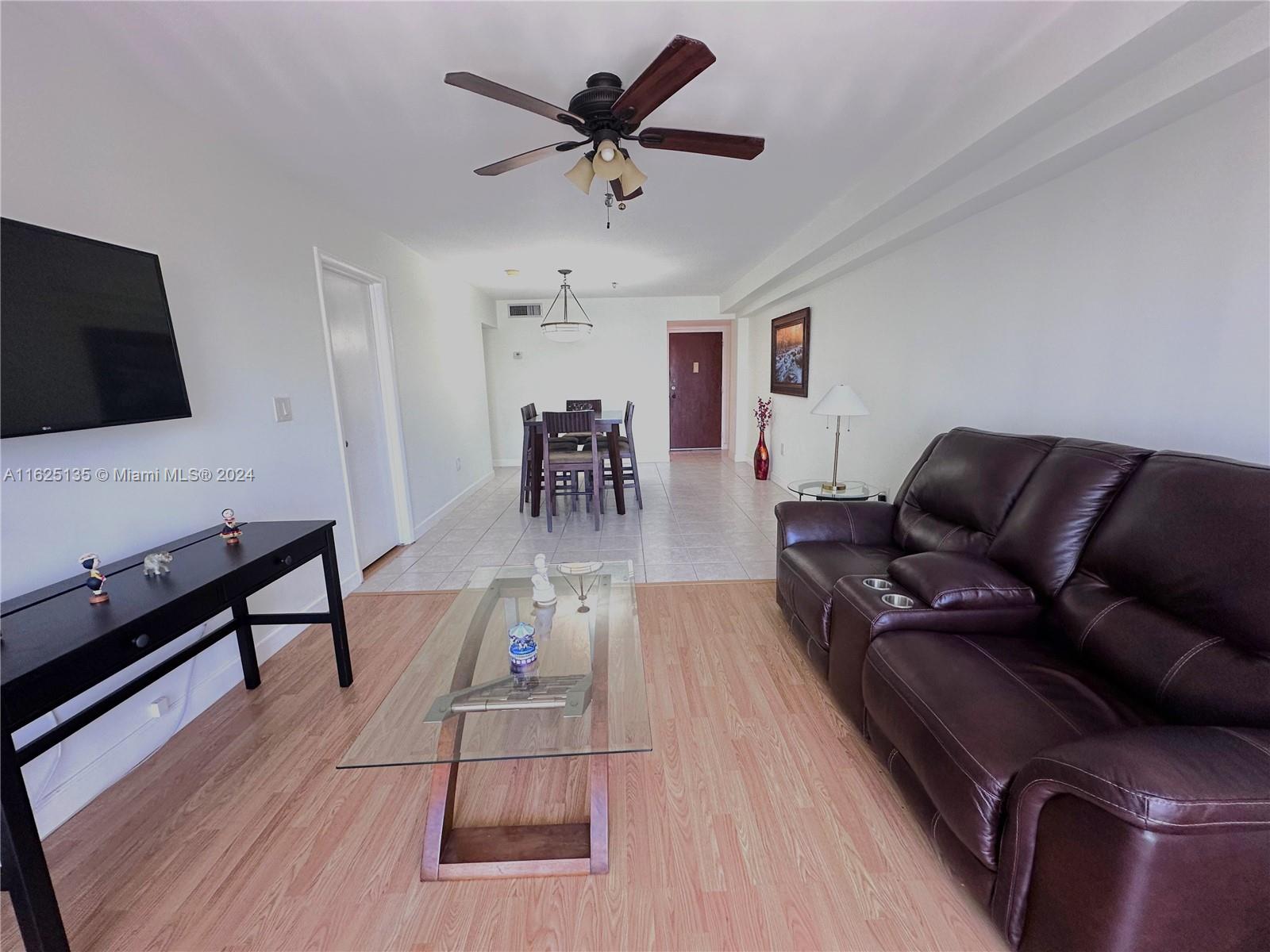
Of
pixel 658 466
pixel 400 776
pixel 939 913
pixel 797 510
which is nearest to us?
pixel 939 913

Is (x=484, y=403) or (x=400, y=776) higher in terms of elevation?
(x=484, y=403)

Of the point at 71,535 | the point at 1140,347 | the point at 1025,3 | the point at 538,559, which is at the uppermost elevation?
the point at 1025,3

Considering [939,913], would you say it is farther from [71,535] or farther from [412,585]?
[412,585]

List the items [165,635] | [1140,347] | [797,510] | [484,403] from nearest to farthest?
[165,635], [1140,347], [797,510], [484,403]

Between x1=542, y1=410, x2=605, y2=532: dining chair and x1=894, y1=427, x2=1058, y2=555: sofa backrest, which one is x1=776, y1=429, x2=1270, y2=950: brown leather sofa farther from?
x1=542, y1=410, x2=605, y2=532: dining chair

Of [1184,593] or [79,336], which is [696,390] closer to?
[1184,593]

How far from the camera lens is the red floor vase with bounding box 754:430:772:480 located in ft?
18.9

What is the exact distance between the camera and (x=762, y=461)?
18.9 ft

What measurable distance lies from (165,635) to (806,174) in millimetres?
3275

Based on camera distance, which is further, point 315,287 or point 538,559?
point 315,287

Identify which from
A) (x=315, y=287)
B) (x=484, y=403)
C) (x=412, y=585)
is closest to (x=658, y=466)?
(x=484, y=403)

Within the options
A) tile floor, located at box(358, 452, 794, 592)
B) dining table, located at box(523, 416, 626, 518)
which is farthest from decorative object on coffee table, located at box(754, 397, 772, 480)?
dining table, located at box(523, 416, 626, 518)

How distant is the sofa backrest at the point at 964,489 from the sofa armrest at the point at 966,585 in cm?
21

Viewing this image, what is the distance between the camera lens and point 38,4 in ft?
4.69
